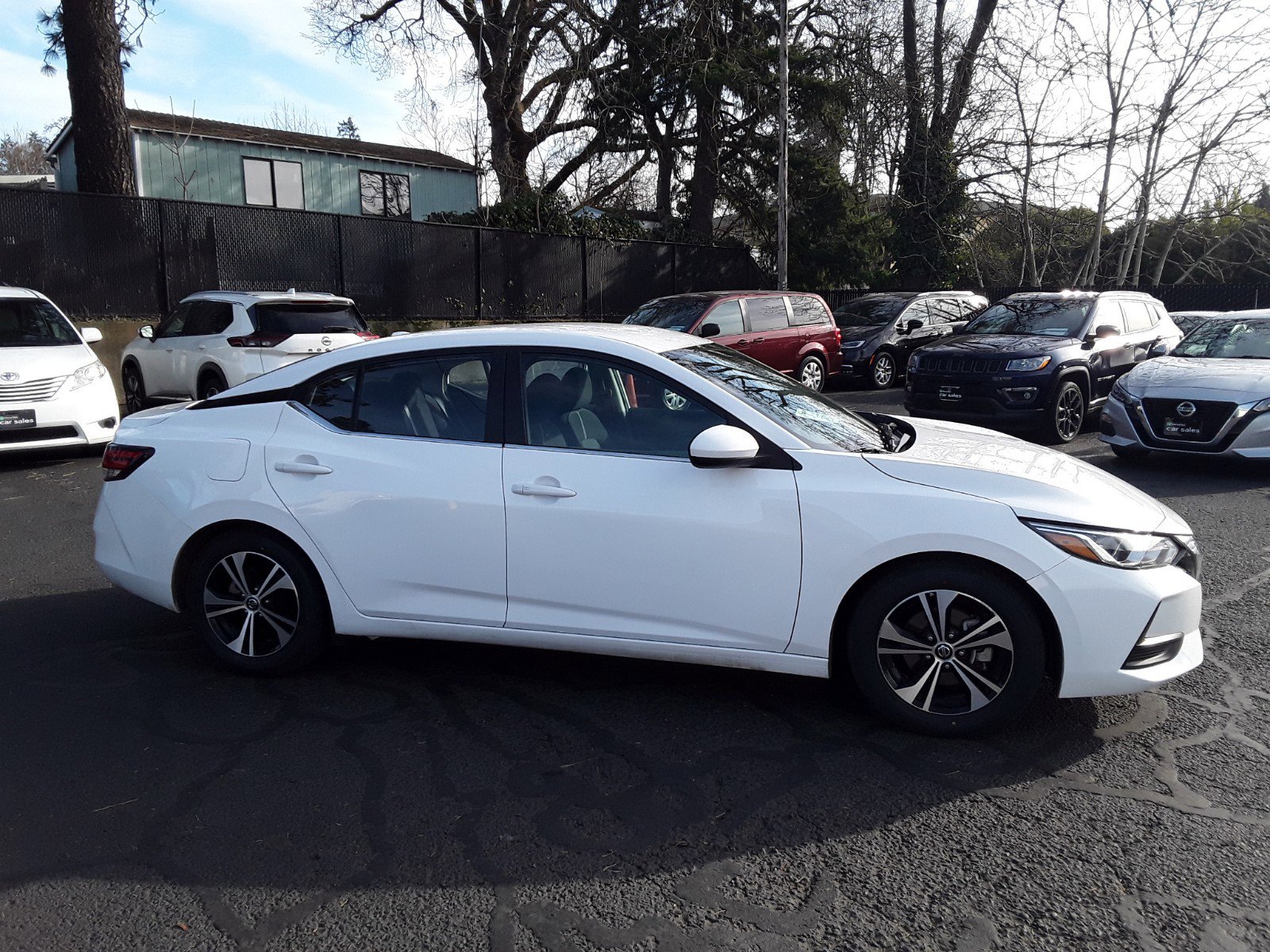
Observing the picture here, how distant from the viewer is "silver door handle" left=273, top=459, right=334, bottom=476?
13.8ft

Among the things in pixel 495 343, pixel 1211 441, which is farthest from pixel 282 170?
pixel 495 343

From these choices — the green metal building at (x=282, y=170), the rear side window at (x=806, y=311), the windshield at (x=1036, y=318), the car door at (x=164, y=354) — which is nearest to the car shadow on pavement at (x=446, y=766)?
the car door at (x=164, y=354)

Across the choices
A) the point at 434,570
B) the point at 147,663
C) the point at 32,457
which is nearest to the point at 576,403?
the point at 434,570

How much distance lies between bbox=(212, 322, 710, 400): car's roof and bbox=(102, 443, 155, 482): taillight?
0.44 metres

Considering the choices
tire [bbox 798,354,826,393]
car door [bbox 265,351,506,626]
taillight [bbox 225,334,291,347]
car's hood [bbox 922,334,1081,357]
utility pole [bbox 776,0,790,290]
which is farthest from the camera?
utility pole [bbox 776,0,790,290]

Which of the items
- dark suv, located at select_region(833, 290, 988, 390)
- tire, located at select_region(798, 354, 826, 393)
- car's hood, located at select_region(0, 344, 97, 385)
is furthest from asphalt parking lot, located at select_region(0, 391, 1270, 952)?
dark suv, located at select_region(833, 290, 988, 390)

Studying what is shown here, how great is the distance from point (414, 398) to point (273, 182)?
92.0ft

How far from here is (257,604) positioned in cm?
434

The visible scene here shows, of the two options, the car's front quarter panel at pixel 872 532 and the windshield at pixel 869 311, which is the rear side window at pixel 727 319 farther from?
the car's front quarter panel at pixel 872 532

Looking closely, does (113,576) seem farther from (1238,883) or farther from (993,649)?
(1238,883)

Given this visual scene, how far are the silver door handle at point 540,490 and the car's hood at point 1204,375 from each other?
7.46 metres

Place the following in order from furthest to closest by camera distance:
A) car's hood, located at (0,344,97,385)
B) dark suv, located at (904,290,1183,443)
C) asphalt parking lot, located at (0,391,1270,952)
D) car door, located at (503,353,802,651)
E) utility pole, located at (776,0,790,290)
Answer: utility pole, located at (776,0,790,290) < dark suv, located at (904,290,1183,443) < car's hood, located at (0,344,97,385) < car door, located at (503,353,802,651) < asphalt parking lot, located at (0,391,1270,952)

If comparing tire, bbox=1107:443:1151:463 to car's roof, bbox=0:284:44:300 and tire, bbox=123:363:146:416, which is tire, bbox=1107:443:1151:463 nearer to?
car's roof, bbox=0:284:44:300

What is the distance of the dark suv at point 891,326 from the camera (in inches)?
692
